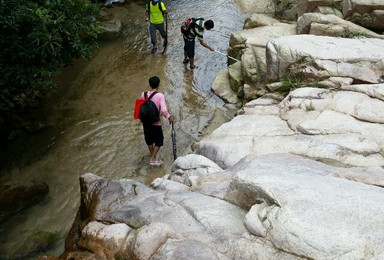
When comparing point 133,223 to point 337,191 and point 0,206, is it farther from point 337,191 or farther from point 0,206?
point 0,206

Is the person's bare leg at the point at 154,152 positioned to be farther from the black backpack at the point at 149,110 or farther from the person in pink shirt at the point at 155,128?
the black backpack at the point at 149,110

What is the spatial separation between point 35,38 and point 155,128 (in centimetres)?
281

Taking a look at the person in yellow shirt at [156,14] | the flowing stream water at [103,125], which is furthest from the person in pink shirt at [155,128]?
the person in yellow shirt at [156,14]

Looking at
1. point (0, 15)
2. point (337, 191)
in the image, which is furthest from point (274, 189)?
point (0, 15)

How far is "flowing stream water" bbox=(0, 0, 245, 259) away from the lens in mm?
6953

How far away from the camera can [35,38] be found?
6.96 metres

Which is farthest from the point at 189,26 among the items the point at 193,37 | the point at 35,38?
the point at 35,38

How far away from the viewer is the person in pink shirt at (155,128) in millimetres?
6824

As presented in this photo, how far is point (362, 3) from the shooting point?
1031 cm

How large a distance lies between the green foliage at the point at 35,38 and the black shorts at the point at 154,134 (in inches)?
91.9

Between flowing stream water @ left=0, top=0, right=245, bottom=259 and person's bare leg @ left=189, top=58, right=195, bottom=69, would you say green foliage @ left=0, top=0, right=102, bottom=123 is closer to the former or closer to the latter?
flowing stream water @ left=0, top=0, right=245, bottom=259

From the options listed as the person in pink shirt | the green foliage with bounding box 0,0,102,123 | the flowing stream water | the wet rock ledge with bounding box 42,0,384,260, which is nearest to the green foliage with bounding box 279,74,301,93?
the wet rock ledge with bounding box 42,0,384,260

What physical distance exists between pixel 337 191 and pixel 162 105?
3869 mm

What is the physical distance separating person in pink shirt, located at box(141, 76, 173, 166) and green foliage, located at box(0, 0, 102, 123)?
2.11m
